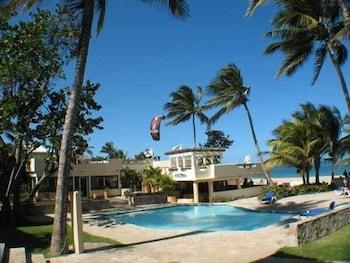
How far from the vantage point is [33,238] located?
18.9 meters

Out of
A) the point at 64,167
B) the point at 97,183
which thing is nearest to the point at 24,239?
the point at 64,167

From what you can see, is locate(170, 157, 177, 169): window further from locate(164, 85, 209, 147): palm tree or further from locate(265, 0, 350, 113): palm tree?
locate(265, 0, 350, 113): palm tree

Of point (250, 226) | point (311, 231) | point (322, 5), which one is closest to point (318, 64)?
point (322, 5)

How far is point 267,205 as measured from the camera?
28.9 meters

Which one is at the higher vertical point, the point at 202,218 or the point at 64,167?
the point at 64,167

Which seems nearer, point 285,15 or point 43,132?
point 285,15

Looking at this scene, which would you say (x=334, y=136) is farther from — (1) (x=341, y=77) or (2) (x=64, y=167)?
(2) (x=64, y=167)

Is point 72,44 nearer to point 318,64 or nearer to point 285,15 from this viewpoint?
point 285,15

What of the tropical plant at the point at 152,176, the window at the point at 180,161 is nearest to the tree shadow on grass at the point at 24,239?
the tropical plant at the point at 152,176

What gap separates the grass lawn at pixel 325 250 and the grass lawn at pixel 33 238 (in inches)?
261

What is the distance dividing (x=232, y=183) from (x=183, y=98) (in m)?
11.1

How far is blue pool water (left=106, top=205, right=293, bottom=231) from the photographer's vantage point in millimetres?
23855

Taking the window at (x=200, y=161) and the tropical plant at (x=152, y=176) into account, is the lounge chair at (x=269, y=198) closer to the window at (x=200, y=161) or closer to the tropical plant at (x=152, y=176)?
the window at (x=200, y=161)

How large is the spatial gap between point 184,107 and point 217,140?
19.5 metres
